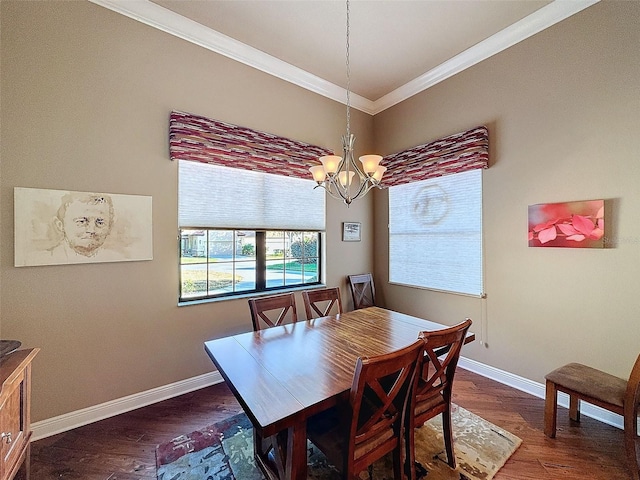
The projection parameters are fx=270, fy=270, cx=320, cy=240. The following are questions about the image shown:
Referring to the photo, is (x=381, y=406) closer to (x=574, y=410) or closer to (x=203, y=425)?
(x=203, y=425)

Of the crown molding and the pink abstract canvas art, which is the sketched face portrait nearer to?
the crown molding

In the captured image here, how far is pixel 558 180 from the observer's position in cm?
240

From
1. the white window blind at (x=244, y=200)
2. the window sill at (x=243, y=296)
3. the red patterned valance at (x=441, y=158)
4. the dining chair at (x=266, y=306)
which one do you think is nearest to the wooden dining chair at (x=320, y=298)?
the dining chair at (x=266, y=306)

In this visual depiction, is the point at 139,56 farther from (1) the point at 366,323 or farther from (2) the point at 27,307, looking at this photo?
(1) the point at 366,323

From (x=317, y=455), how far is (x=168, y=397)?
1522mm

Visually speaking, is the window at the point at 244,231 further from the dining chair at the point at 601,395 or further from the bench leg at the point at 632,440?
the bench leg at the point at 632,440

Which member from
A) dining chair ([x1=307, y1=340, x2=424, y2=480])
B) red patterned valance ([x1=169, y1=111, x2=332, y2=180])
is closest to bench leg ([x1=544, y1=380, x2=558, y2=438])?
dining chair ([x1=307, y1=340, x2=424, y2=480])

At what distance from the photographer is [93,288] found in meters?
2.16

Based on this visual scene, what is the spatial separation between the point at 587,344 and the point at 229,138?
12.2 feet

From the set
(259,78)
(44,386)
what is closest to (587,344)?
(259,78)

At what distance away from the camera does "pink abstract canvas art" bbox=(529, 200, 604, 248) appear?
218 centimetres

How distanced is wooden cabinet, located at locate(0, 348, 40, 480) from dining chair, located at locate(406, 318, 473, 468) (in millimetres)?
1876

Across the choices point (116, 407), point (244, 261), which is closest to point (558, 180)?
point (244, 261)

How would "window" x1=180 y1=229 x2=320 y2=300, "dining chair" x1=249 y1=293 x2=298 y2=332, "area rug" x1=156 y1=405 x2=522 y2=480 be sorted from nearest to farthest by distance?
"area rug" x1=156 y1=405 x2=522 y2=480, "dining chair" x1=249 y1=293 x2=298 y2=332, "window" x1=180 y1=229 x2=320 y2=300
